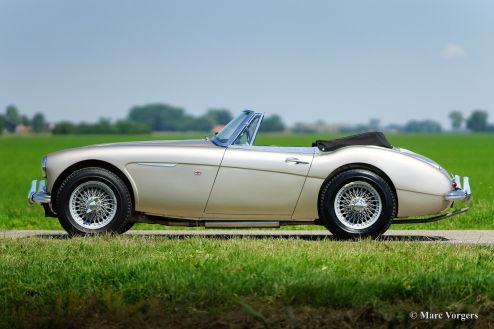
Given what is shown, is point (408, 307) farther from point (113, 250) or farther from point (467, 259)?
point (113, 250)

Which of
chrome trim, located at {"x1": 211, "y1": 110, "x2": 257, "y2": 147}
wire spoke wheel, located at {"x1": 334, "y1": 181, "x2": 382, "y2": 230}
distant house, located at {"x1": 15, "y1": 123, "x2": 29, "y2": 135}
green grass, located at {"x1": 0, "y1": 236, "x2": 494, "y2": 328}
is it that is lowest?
distant house, located at {"x1": 15, "y1": 123, "x2": 29, "y2": 135}

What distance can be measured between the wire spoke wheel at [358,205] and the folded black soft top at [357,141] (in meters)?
0.53

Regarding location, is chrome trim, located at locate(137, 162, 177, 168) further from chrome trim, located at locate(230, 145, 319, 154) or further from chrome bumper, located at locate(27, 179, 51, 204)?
chrome bumper, located at locate(27, 179, 51, 204)

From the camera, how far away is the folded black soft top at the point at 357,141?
942 cm

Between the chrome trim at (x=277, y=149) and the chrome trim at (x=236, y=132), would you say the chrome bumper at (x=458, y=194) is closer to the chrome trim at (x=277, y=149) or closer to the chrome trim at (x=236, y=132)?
the chrome trim at (x=277, y=149)

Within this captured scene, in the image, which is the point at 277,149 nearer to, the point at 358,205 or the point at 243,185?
the point at 243,185

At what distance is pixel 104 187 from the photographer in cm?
928

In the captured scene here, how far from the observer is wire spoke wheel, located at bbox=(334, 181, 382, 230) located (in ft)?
30.1

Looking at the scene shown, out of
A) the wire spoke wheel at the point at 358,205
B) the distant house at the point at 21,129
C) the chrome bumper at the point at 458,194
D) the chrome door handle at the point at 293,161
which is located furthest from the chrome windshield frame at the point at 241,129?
the distant house at the point at 21,129

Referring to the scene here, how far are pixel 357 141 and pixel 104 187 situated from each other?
2789mm

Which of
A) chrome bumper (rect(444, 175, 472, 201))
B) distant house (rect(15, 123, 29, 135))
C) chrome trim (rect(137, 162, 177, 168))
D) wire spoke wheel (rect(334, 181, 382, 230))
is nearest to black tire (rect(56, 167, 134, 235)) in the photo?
chrome trim (rect(137, 162, 177, 168))

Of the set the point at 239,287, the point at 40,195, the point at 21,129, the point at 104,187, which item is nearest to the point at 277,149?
the point at 104,187

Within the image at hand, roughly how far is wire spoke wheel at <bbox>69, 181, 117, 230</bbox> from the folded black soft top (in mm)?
2329

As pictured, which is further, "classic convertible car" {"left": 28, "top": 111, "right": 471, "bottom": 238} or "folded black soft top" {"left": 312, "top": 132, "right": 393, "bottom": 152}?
"folded black soft top" {"left": 312, "top": 132, "right": 393, "bottom": 152}
